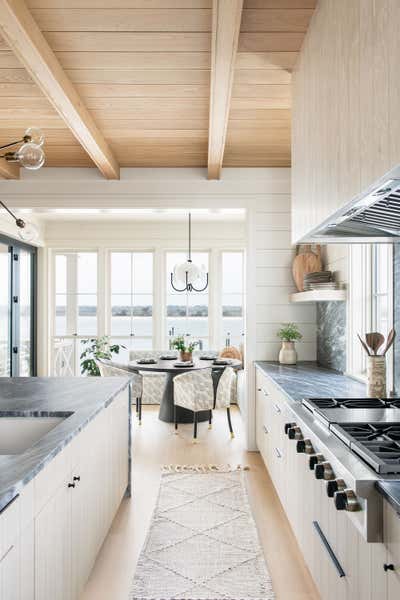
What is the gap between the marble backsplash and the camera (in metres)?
3.83

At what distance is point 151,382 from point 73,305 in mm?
1788

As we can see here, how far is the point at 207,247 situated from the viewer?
24.0 ft

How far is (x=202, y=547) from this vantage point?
2732mm

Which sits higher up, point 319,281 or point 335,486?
point 319,281

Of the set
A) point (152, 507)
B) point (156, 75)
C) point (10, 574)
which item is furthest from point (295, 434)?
point (156, 75)

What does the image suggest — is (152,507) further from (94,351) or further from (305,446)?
(94,351)

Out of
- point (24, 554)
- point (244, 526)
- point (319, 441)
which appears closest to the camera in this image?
point (24, 554)

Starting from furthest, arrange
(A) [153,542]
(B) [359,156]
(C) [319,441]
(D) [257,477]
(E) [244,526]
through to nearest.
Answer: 1. (D) [257,477]
2. (E) [244,526]
3. (A) [153,542]
4. (C) [319,441]
5. (B) [359,156]

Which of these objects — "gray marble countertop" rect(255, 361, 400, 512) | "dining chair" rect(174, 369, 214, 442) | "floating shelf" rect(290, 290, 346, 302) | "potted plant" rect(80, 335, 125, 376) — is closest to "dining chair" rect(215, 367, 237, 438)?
"dining chair" rect(174, 369, 214, 442)

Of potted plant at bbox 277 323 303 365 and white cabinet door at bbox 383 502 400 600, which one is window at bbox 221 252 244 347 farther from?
white cabinet door at bbox 383 502 400 600

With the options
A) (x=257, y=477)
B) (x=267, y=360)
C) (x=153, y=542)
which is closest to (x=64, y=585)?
(x=153, y=542)

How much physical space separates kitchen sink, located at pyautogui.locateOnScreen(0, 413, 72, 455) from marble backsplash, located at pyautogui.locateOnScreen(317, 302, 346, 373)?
231cm

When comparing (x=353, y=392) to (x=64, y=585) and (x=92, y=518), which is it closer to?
(x=92, y=518)

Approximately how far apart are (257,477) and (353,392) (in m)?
1.38
